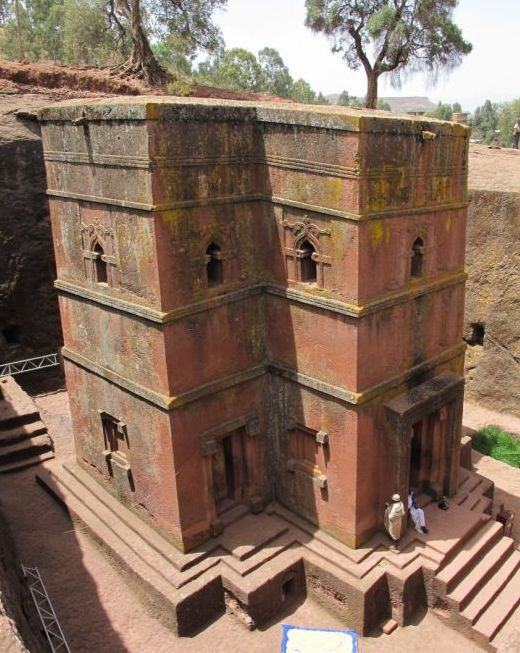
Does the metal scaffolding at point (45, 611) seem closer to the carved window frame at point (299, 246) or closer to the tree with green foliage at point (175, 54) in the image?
the carved window frame at point (299, 246)

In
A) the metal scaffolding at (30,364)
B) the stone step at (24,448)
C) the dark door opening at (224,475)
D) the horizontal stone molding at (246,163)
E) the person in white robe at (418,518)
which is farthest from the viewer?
→ the metal scaffolding at (30,364)

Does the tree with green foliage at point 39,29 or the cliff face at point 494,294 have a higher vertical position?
the tree with green foliage at point 39,29

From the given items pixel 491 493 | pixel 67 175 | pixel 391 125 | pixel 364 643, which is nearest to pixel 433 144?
pixel 391 125

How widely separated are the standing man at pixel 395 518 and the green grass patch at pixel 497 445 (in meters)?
5.93

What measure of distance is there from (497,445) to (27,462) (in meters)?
11.2

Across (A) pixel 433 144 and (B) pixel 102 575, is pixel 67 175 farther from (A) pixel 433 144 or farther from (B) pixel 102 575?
(B) pixel 102 575

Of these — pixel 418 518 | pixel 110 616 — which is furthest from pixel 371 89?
pixel 110 616

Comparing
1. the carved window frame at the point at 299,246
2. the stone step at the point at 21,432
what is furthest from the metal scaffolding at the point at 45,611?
the carved window frame at the point at 299,246

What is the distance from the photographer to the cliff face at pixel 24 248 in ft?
55.9

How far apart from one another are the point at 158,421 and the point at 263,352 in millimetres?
2148

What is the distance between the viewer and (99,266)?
10047 mm

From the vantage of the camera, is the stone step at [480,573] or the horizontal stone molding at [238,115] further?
the stone step at [480,573]

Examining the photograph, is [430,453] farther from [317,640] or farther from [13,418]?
[13,418]

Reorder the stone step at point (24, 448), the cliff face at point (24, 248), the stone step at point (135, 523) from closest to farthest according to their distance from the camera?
the stone step at point (135, 523)
the stone step at point (24, 448)
the cliff face at point (24, 248)
